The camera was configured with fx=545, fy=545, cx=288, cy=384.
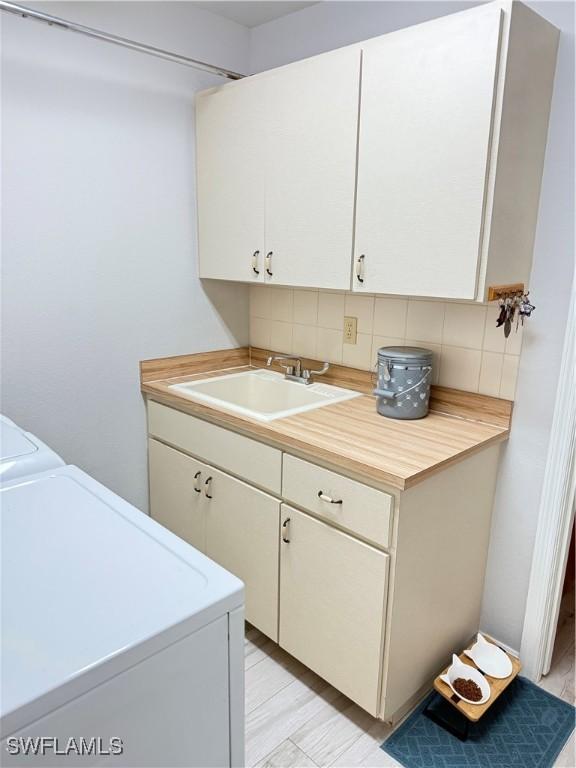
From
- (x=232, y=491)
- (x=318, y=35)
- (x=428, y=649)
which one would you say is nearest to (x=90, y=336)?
(x=232, y=491)

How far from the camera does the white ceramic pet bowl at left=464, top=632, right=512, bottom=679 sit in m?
1.78

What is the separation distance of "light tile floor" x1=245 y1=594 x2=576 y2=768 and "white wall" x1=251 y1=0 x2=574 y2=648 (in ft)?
1.22

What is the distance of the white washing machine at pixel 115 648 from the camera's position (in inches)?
29.1

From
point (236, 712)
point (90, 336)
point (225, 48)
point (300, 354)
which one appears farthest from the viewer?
point (300, 354)

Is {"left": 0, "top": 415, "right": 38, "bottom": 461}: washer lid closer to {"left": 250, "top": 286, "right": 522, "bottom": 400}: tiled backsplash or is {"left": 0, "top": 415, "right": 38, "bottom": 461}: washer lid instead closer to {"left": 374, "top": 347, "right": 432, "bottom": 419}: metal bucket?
{"left": 374, "top": 347, "right": 432, "bottom": 419}: metal bucket

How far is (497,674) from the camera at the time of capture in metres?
1.77

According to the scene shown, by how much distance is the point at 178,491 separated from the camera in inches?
87.7

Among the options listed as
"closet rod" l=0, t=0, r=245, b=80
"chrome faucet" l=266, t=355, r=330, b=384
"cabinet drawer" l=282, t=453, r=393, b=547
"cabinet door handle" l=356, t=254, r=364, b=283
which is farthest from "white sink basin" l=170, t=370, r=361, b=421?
"closet rod" l=0, t=0, r=245, b=80

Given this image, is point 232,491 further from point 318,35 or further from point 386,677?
point 318,35

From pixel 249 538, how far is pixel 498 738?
0.98 metres

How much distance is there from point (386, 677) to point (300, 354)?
4.34 feet

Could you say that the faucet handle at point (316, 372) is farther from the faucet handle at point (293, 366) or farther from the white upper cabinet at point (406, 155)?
the white upper cabinet at point (406, 155)

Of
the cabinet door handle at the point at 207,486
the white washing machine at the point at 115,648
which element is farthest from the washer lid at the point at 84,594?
the cabinet door handle at the point at 207,486

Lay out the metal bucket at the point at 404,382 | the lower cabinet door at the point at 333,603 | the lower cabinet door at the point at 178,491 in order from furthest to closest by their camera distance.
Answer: the lower cabinet door at the point at 178,491 < the metal bucket at the point at 404,382 < the lower cabinet door at the point at 333,603
